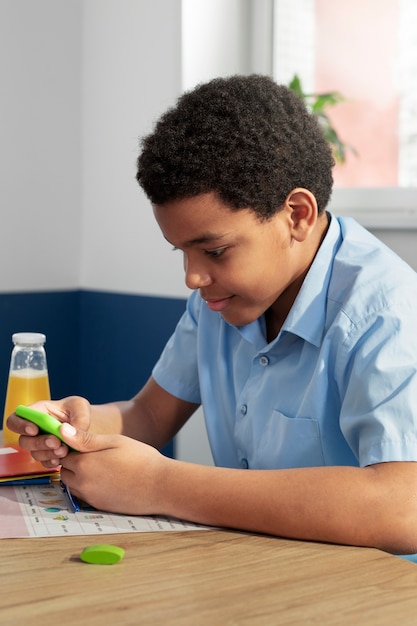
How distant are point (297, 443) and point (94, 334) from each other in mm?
1493

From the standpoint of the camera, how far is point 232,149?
1080 mm


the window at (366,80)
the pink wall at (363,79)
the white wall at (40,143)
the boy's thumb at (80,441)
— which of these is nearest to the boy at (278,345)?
the boy's thumb at (80,441)

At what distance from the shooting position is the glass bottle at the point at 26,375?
4.77 feet

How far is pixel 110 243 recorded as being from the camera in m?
2.47

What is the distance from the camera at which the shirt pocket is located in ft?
3.73

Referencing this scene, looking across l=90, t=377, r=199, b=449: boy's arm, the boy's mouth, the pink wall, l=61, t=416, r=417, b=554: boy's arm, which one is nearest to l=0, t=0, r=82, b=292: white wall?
the pink wall

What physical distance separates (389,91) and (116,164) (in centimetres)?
79

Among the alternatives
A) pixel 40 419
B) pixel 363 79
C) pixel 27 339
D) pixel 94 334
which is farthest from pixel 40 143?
pixel 40 419

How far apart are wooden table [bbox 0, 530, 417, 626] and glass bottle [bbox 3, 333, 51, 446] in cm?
56

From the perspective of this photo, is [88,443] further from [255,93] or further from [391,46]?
[391,46]

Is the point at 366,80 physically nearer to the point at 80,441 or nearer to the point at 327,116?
the point at 327,116

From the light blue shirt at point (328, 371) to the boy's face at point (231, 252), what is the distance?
2.0 inches

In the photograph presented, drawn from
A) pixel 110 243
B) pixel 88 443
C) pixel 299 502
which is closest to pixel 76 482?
pixel 88 443

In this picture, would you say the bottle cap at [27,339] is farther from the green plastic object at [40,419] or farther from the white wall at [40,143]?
the white wall at [40,143]
